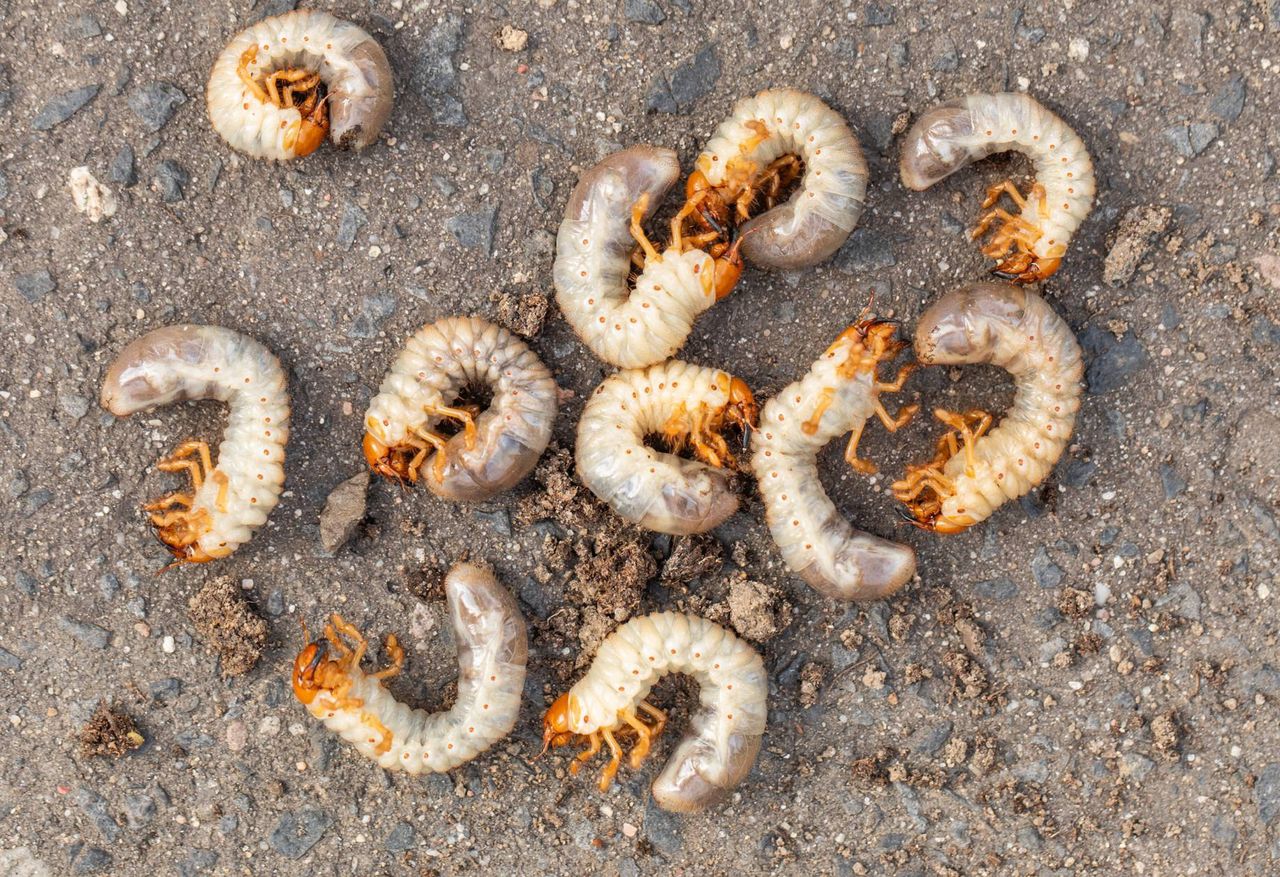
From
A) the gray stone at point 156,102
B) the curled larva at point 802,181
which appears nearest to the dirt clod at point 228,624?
the gray stone at point 156,102

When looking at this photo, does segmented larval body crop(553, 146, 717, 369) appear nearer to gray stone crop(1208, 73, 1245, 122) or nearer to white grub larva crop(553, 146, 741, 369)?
white grub larva crop(553, 146, 741, 369)

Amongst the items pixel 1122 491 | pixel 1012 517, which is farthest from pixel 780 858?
pixel 1122 491

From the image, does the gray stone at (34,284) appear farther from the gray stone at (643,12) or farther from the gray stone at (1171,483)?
the gray stone at (1171,483)

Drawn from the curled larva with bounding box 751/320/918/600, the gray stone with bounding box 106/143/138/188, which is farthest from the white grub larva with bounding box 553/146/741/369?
the gray stone with bounding box 106/143/138/188

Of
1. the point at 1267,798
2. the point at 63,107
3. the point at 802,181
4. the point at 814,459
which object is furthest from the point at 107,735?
the point at 1267,798

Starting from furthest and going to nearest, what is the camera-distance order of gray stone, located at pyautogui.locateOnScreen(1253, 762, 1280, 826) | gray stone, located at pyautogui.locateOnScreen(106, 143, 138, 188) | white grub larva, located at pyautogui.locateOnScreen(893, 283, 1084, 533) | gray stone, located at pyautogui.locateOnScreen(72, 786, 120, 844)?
gray stone, located at pyautogui.locateOnScreen(72, 786, 120, 844), gray stone, located at pyautogui.locateOnScreen(1253, 762, 1280, 826), gray stone, located at pyautogui.locateOnScreen(106, 143, 138, 188), white grub larva, located at pyautogui.locateOnScreen(893, 283, 1084, 533)

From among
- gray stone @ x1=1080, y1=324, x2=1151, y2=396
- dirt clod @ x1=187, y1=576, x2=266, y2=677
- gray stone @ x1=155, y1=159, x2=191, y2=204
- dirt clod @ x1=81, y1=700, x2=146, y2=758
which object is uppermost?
gray stone @ x1=155, y1=159, x2=191, y2=204
